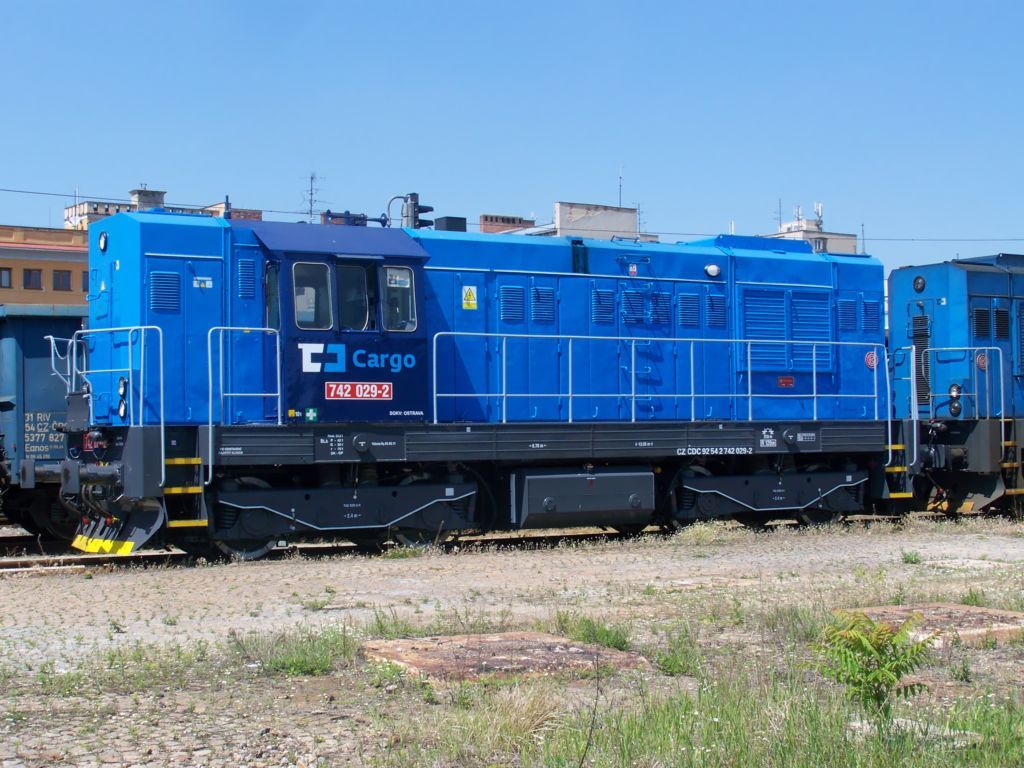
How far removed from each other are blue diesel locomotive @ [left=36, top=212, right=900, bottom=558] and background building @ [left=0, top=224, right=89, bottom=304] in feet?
184

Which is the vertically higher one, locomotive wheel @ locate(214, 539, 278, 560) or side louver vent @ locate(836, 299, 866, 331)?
side louver vent @ locate(836, 299, 866, 331)

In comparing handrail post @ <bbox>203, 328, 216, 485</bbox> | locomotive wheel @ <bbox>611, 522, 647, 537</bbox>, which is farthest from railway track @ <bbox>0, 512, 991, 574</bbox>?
handrail post @ <bbox>203, 328, 216, 485</bbox>

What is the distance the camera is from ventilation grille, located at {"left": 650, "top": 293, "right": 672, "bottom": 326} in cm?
1594

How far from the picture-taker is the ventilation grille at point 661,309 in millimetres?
15938

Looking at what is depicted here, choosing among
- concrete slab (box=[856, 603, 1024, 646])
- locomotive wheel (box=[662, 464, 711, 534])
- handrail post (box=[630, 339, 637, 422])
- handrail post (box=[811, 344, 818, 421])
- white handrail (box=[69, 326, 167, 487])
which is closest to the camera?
concrete slab (box=[856, 603, 1024, 646])

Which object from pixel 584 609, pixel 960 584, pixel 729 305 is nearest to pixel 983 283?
pixel 729 305

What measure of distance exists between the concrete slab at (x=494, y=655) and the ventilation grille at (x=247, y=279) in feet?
21.3

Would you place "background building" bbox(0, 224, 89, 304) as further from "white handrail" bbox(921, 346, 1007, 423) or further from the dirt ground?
the dirt ground

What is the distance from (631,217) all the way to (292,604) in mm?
19190

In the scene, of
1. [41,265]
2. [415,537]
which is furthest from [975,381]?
[41,265]

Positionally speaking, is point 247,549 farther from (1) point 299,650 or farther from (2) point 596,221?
(2) point 596,221

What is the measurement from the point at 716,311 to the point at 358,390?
216 inches

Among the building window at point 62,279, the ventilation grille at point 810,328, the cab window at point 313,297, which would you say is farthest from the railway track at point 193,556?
the building window at point 62,279

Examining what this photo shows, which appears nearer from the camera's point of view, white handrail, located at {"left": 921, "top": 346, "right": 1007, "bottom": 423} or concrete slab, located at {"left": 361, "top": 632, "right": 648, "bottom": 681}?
concrete slab, located at {"left": 361, "top": 632, "right": 648, "bottom": 681}
